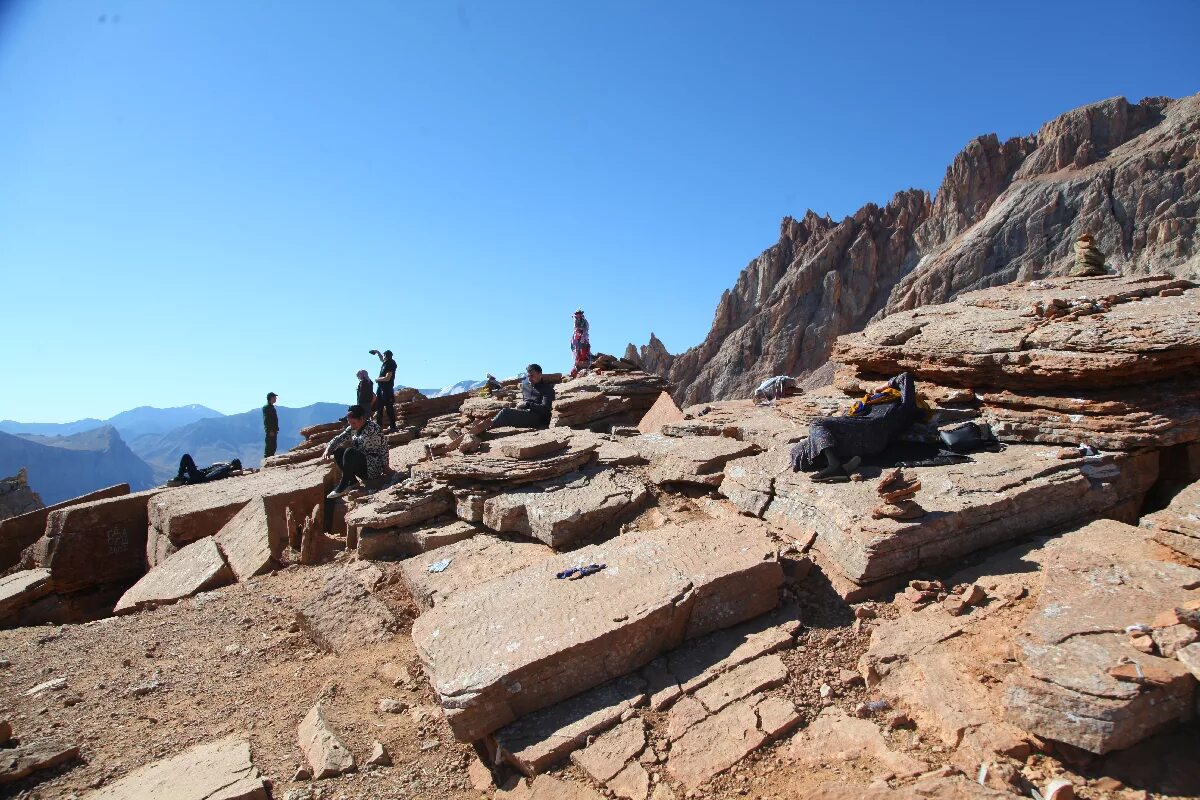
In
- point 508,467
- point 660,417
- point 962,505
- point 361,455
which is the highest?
point 660,417

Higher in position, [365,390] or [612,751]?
[365,390]

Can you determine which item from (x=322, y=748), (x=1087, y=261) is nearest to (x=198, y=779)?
(x=322, y=748)

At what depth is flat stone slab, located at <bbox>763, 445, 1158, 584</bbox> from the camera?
12.3 feet

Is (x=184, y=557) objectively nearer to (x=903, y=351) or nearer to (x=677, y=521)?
(x=677, y=521)

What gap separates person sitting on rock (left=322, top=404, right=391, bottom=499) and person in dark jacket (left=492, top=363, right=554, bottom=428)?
1.72 m

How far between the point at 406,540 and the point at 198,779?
299cm

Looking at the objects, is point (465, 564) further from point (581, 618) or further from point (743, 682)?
point (743, 682)

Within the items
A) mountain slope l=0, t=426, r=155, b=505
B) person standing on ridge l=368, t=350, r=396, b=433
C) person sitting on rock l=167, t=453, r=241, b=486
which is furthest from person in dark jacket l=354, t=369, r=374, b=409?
mountain slope l=0, t=426, r=155, b=505

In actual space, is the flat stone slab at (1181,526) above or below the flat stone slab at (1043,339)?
below

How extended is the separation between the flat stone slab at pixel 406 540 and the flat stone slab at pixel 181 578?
4.94ft

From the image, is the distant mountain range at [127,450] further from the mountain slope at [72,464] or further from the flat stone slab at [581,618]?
the flat stone slab at [581,618]

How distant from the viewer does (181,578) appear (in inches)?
233

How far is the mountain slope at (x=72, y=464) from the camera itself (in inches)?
1416

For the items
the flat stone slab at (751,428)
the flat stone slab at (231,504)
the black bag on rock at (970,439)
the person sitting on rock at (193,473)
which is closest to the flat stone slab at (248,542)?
the flat stone slab at (231,504)
